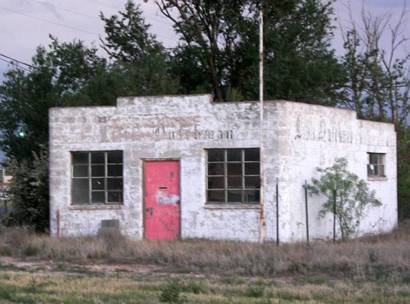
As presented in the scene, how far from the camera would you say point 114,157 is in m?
22.3

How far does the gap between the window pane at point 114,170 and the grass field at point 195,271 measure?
208 centimetres

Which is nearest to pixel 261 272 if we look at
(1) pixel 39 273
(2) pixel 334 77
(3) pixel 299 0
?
(1) pixel 39 273

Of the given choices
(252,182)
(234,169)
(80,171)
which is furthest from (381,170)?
(80,171)

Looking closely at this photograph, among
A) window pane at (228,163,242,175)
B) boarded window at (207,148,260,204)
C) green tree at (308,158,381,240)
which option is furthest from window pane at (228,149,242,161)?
green tree at (308,158,381,240)

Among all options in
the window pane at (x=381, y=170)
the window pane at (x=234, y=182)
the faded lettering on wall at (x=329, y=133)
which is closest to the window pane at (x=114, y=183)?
the window pane at (x=234, y=182)

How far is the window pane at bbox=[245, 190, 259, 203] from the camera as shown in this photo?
21000mm

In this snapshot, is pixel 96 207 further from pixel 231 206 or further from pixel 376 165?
pixel 376 165

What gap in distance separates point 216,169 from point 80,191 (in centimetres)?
407

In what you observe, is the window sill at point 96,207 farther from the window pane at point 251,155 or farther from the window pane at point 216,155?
the window pane at point 251,155

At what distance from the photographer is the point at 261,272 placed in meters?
16.4

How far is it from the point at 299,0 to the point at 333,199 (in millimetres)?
18333

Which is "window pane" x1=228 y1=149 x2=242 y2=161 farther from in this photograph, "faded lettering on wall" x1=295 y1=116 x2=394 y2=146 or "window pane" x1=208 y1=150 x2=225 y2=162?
"faded lettering on wall" x1=295 y1=116 x2=394 y2=146

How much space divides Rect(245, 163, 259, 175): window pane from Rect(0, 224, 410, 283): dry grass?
2064 mm

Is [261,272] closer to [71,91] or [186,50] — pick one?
[71,91]
